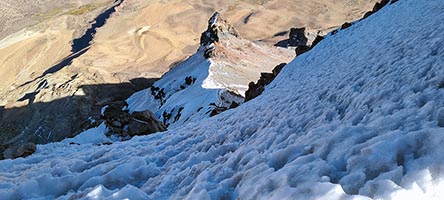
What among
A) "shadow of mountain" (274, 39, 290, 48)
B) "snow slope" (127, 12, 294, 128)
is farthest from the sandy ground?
"snow slope" (127, 12, 294, 128)

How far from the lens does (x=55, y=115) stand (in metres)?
58.0

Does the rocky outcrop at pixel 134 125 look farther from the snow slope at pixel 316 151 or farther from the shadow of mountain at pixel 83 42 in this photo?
the shadow of mountain at pixel 83 42

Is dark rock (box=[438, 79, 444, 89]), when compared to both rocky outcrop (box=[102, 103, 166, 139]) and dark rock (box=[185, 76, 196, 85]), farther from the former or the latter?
dark rock (box=[185, 76, 196, 85])

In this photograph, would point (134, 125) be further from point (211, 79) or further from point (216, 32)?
point (216, 32)

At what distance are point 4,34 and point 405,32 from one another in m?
107

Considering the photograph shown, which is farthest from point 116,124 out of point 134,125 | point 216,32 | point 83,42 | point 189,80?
point 83,42

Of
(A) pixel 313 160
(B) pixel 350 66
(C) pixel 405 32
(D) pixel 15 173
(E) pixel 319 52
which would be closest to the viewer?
(A) pixel 313 160

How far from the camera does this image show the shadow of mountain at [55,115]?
178 ft

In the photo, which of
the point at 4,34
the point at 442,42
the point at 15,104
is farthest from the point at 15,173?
the point at 4,34

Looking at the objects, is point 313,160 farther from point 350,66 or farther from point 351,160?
point 350,66

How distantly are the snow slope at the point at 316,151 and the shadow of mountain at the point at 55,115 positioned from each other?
4316cm

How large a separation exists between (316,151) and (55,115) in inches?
2252

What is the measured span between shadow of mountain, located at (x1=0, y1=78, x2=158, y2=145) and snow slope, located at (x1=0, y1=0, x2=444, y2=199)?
43161mm

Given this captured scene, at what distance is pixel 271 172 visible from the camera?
5.97m
